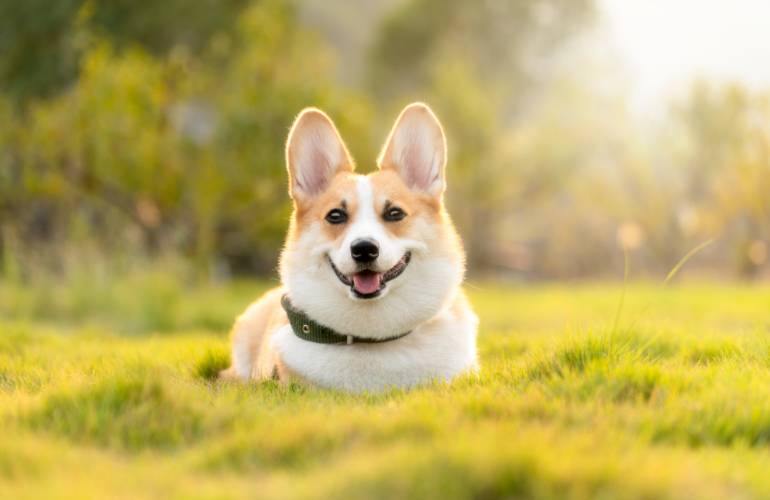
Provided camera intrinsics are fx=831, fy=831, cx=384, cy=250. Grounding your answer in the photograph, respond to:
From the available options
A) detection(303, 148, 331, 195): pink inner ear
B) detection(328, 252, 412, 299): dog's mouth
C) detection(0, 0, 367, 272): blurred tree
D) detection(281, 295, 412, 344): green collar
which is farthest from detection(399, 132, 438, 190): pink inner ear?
detection(0, 0, 367, 272): blurred tree

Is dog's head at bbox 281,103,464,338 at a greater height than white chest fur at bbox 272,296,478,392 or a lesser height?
greater

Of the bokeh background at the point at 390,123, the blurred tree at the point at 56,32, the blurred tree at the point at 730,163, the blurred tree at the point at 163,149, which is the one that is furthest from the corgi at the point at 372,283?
the blurred tree at the point at 730,163

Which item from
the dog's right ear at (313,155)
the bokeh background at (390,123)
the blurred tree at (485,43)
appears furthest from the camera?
the blurred tree at (485,43)

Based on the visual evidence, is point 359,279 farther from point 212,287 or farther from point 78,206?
point 78,206

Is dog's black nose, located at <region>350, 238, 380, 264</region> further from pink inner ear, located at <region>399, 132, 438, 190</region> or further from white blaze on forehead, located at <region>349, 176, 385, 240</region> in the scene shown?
pink inner ear, located at <region>399, 132, 438, 190</region>

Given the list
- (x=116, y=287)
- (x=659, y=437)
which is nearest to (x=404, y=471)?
(x=659, y=437)

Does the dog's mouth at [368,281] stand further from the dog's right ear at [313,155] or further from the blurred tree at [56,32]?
the blurred tree at [56,32]

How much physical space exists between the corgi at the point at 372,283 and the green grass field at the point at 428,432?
0.93 ft

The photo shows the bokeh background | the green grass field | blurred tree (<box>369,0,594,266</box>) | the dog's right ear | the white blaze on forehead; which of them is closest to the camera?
the green grass field

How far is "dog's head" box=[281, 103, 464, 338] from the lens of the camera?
4.12 metres

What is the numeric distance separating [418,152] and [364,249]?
0.95 meters

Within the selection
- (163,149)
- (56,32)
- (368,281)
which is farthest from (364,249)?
(163,149)

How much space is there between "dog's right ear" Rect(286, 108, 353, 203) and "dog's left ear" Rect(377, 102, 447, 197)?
27 centimetres

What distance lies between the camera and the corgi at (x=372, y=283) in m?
4.17
